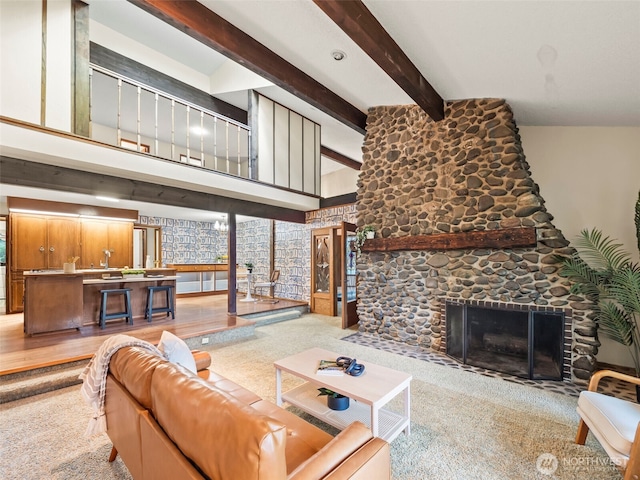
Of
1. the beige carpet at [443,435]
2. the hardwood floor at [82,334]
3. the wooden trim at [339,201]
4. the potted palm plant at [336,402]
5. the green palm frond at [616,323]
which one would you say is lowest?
the beige carpet at [443,435]

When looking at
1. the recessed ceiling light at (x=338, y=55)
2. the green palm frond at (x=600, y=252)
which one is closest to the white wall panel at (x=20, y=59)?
the recessed ceiling light at (x=338, y=55)

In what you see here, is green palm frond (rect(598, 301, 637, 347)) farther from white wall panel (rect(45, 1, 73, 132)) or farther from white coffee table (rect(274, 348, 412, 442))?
white wall panel (rect(45, 1, 73, 132))

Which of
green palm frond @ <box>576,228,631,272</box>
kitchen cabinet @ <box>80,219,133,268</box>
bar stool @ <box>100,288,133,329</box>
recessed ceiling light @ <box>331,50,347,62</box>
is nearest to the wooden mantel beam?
green palm frond @ <box>576,228,631,272</box>

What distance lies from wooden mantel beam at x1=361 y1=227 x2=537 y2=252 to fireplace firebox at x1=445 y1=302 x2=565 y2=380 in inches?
32.4

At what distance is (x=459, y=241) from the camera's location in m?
4.12

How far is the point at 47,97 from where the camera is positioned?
3.53m

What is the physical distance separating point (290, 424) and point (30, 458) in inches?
78.2

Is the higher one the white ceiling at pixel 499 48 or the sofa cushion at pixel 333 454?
the white ceiling at pixel 499 48

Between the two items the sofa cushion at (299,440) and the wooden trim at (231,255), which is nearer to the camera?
the sofa cushion at (299,440)

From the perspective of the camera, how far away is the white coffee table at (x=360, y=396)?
6.75 feet

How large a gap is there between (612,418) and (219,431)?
2.35 meters

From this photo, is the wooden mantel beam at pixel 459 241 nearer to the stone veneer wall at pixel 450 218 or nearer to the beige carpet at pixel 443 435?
the stone veneer wall at pixel 450 218

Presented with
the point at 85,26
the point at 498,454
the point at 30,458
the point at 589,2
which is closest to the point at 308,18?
the point at 589,2

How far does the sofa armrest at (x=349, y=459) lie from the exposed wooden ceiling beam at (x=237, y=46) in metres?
3.67
